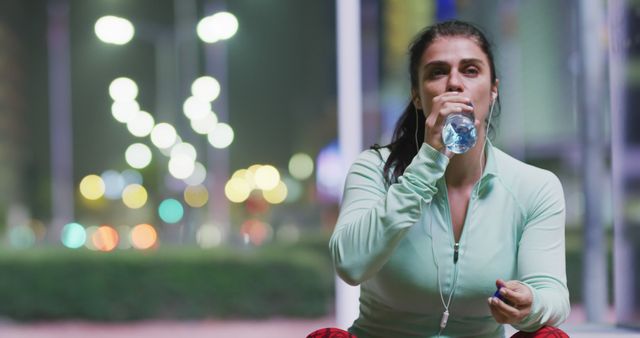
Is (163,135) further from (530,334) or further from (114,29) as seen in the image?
(530,334)

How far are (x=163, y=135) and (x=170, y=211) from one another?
6.02ft

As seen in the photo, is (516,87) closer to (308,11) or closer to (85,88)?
(308,11)

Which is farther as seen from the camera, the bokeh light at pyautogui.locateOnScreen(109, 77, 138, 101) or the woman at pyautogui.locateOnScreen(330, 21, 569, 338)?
the bokeh light at pyautogui.locateOnScreen(109, 77, 138, 101)

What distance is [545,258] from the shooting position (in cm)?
162

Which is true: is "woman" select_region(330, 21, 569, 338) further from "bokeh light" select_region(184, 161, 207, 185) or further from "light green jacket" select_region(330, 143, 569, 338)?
"bokeh light" select_region(184, 161, 207, 185)

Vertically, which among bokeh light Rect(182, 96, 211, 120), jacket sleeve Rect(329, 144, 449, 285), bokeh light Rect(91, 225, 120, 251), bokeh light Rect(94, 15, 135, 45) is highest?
bokeh light Rect(94, 15, 135, 45)

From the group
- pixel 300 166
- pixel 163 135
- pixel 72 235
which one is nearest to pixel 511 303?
pixel 163 135

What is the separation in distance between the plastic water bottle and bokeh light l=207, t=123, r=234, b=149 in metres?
9.78

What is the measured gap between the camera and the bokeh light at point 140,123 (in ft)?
34.1

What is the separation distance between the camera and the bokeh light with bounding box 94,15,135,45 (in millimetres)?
5859

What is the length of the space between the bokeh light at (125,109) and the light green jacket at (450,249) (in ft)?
26.9

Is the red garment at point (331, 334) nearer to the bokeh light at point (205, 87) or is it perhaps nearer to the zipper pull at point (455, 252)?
the zipper pull at point (455, 252)

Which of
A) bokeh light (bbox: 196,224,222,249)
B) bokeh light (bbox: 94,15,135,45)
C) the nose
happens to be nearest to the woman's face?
the nose

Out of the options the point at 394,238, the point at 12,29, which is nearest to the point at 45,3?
the point at 12,29
